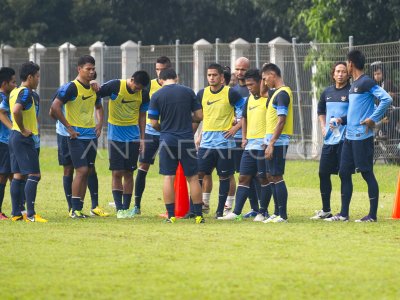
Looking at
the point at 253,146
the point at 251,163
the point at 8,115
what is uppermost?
the point at 8,115

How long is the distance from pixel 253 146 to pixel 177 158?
106cm

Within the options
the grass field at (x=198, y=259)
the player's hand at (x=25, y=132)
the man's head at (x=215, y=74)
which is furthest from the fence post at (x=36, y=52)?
the player's hand at (x=25, y=132)

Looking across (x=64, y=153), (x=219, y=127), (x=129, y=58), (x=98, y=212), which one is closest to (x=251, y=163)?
(x=219, y=127)

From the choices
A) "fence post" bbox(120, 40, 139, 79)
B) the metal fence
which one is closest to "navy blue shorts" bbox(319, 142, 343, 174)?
the metal fence

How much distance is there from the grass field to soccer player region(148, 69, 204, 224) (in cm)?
51

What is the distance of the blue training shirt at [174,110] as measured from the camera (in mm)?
15273

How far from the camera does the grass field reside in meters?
10.2

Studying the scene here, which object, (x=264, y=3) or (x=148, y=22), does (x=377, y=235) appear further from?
(x=148, y=22)

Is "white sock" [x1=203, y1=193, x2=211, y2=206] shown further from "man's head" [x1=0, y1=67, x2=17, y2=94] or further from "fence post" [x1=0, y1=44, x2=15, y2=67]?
"fence post" [x1=0, y1=44, x2=15, y2=67]

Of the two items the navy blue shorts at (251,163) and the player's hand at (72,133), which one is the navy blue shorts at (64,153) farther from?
the navy blue shorts at (251,163)

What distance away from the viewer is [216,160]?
16.6 m

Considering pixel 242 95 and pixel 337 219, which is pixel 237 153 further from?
pixel 337 219

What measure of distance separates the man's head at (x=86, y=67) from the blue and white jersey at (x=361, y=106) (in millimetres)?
3536

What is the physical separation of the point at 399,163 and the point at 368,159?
880 cm
